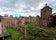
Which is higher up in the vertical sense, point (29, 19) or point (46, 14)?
point (46, 14)

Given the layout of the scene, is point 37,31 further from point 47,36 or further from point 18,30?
point 18,30

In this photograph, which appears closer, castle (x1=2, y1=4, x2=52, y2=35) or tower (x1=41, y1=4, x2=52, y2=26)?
castle (x1=2, y1=4, x2=52, y2=35)

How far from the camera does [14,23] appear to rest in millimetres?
29219

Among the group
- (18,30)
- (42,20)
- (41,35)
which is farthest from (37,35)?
(42,20)

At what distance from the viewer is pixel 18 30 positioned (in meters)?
27.7

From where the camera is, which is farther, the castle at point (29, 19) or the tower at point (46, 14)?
the tower at point (46, 14)

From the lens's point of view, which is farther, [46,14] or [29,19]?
[46,14]

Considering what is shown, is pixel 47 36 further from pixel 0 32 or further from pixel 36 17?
pixel 36 17

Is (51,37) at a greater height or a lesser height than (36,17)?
lesser

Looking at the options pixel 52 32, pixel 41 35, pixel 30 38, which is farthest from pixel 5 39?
pixel 52 32

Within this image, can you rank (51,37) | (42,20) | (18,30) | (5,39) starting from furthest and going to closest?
(42,20) < (18,30) < (5,39) < (51,37)

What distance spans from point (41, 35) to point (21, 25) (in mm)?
10845

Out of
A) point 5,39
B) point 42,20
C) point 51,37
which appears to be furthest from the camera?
point 42,20

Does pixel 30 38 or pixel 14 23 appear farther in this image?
pixel 14 23
